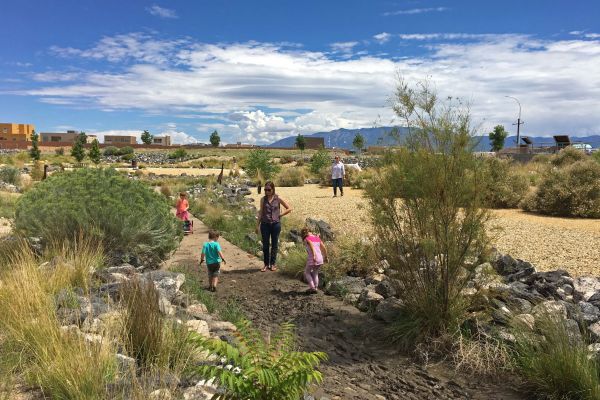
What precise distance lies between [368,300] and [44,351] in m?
4.80

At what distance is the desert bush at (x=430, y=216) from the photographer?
6.47 meters

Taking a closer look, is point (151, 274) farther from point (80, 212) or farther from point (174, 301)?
point (80, 212)

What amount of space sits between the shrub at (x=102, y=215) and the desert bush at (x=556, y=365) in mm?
6470

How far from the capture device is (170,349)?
15.4 feet

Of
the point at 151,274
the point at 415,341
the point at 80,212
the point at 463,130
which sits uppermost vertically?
the point at 463,130

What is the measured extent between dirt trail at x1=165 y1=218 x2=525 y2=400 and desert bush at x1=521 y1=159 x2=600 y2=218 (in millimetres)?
10564

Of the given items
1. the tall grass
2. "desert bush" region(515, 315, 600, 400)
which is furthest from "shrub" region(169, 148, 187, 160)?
"desert bush" region(515, 315, 600, 400)

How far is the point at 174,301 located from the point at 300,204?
44.1ft

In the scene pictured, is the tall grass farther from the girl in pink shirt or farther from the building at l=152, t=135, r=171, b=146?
the building at l=152, t=135, r=171, b=146

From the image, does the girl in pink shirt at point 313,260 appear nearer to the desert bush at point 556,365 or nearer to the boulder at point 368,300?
the boulder at point 368,300

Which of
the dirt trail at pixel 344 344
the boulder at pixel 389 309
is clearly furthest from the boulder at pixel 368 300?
the boulder at pixel 389 309

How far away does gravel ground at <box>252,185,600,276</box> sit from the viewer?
33.0 feet

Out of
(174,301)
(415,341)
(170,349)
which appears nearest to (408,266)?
(415,341)

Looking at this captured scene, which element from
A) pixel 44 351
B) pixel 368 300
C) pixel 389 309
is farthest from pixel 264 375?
pixel 368 300
